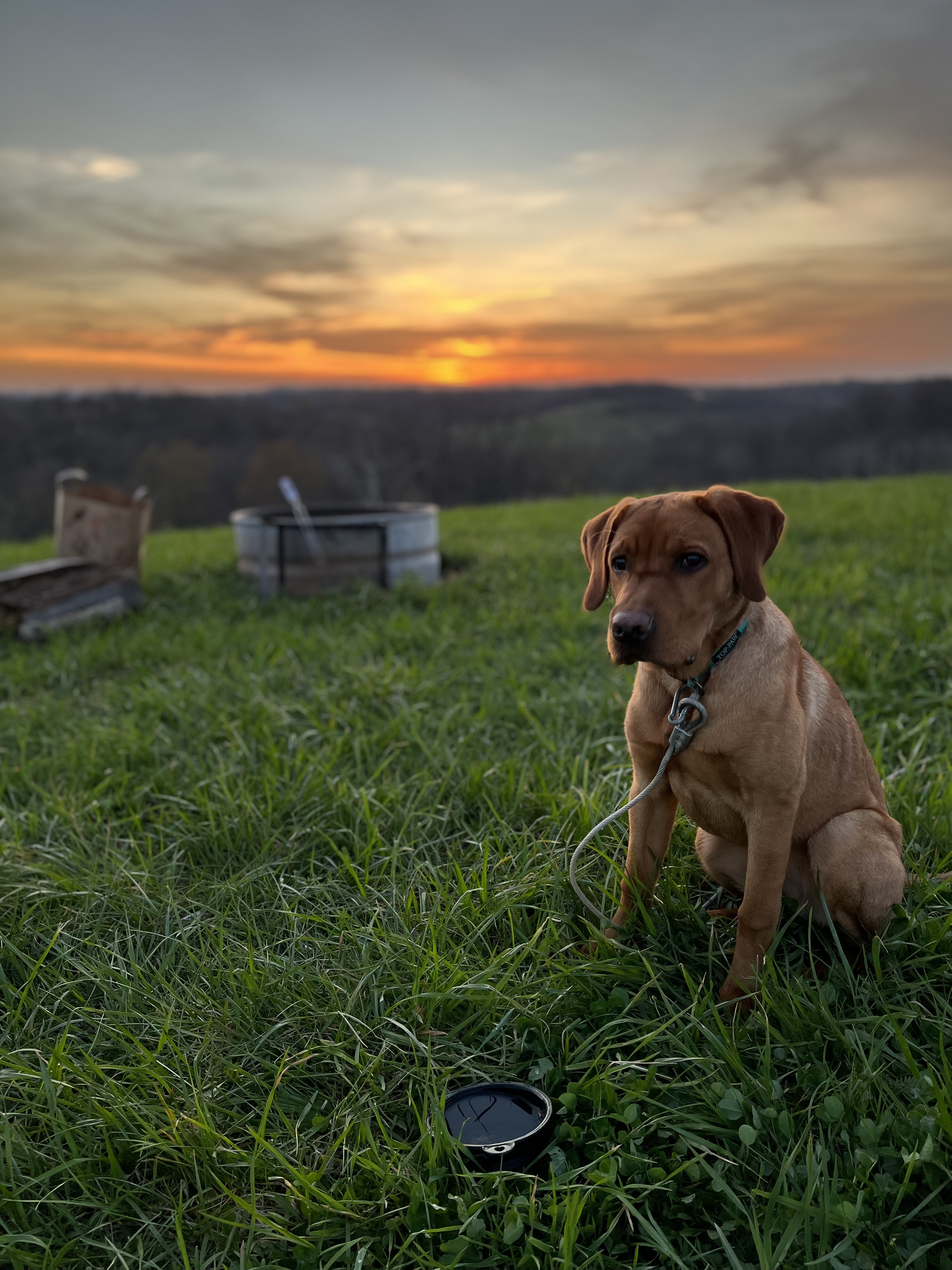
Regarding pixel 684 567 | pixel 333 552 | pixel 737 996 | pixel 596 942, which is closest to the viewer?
pixel 684 567

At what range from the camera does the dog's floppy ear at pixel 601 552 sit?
8.73ft

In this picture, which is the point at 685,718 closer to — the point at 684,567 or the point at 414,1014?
the point at 684,567

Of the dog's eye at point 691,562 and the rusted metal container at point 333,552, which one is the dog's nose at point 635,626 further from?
the rusted metal container at point 333,552

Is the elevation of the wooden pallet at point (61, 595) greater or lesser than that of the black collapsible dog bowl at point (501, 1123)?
greater

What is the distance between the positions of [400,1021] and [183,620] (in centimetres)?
583

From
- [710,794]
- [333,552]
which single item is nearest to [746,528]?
[710,794]

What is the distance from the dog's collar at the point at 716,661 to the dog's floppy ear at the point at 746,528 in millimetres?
145

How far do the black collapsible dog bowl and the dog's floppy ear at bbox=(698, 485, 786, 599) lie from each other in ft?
4.80

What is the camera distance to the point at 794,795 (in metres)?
2.48

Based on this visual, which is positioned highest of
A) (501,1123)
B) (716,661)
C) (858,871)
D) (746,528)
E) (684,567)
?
(746,528)

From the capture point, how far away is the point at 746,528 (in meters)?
2.50

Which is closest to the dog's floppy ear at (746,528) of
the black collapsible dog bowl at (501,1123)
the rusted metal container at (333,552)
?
the black collapsible dog bowl at (501,1123)

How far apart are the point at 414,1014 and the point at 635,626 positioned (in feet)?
4.27

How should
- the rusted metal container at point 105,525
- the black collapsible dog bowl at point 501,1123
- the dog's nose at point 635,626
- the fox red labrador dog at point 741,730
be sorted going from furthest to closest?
the rusted metal container at point 105,525, the fox red labrador dog at point 741,730, the dog's nose at point 635,626, the black collapsible dog bowl at point 501,1123
